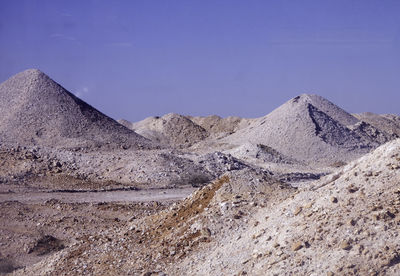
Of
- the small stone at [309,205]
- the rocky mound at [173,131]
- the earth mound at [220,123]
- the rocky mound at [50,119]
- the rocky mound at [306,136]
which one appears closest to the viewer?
the small stone at [309,205]

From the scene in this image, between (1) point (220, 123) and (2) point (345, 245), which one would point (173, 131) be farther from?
(2) point (345, 245)

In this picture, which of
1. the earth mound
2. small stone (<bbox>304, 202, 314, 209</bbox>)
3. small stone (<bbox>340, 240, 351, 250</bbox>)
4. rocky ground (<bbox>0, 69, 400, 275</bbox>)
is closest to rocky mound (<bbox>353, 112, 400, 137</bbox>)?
the earth mound

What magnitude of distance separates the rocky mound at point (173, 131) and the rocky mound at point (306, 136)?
8995mm

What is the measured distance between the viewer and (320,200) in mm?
7168

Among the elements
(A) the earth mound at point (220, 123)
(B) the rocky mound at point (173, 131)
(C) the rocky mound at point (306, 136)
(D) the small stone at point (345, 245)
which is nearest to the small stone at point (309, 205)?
(D) the small stone at point (345, 245)

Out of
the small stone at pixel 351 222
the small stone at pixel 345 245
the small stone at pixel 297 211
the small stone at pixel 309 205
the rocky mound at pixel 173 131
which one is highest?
the rocky mound at pixel 173 131

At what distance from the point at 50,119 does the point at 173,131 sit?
22945 mm

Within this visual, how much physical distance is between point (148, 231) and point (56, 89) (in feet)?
84.4

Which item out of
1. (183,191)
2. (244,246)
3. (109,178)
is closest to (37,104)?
(109,178)

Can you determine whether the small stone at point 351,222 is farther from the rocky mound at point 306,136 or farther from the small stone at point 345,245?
the rocky mound at point 306,136

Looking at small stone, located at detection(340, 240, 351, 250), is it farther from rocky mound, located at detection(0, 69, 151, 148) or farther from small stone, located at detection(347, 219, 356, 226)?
rocky mound, located at detection(0, 69, 151, 148)

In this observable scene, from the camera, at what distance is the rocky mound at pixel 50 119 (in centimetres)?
2873

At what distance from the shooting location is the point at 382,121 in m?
56.9

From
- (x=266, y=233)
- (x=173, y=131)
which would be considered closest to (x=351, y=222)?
(x=266, y=233)
